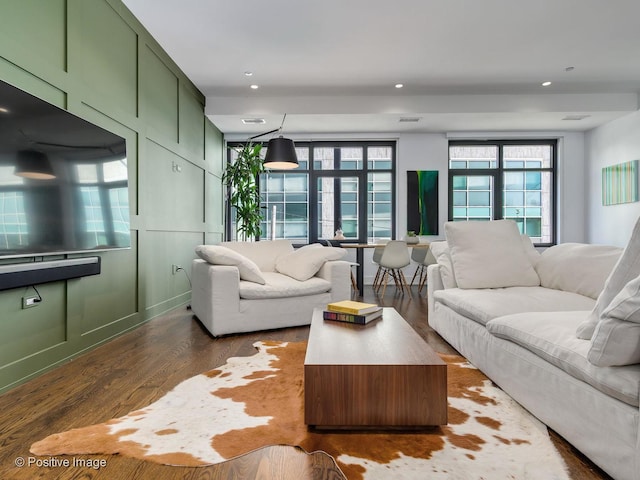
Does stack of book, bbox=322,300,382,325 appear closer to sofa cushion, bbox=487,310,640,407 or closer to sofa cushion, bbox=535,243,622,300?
sofa cushion, bbox=487,310,640,407

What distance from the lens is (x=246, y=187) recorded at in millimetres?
6230

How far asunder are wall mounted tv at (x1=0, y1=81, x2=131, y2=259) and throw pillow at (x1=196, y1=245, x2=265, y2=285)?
25.3 inches

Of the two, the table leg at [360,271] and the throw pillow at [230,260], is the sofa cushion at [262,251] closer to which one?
the throw pillow at [230,260]

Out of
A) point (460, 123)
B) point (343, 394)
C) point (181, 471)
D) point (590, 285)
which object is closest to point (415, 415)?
point (343, 394)

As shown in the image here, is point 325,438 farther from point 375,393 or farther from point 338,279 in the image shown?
point 338,279

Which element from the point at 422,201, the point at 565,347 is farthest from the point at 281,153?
the point at 565,347

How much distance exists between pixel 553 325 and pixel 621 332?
1.53ft

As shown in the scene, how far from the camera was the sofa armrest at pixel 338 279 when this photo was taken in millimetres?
3611

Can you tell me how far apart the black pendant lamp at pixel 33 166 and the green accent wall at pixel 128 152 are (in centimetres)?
40

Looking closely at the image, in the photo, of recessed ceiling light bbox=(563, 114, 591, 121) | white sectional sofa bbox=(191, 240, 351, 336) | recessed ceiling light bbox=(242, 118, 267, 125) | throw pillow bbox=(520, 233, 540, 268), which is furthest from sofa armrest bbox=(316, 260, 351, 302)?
recessed ceiling light bbox=(563, 114, 591, 121)

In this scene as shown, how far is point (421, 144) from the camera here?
21.7ft

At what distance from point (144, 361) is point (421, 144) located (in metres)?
5.58

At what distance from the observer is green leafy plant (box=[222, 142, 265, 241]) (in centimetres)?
613

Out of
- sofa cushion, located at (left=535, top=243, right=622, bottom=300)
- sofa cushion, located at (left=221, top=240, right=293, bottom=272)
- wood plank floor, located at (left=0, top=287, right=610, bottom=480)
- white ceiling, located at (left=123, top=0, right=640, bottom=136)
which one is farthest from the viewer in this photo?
sofa cushion, located at (left=221, top=240, right=293, bottom=272)
